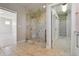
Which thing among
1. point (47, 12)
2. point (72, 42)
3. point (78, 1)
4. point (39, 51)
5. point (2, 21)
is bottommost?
point (39, 51)

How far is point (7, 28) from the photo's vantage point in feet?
5.56

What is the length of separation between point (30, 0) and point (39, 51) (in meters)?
0.75

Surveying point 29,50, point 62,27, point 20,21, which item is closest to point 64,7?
point 62,27

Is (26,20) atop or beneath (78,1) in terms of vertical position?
beneath

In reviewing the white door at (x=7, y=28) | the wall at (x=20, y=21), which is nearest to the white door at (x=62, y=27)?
the wall at (x=20, y=21)

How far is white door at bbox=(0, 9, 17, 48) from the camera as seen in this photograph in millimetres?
1682

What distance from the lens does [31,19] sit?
5.54ft

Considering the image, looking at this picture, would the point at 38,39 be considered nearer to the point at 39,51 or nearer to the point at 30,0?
the point at 39,51

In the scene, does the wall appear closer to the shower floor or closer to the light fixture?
the shower floor

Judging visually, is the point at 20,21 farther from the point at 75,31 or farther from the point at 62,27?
the point at 75,31

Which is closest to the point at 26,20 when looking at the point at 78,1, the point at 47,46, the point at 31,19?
Answer: the point at 31,19

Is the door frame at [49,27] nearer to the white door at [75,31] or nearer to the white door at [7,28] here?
the white door at [75,31]

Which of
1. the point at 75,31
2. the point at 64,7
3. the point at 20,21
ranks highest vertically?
the point at 64,7

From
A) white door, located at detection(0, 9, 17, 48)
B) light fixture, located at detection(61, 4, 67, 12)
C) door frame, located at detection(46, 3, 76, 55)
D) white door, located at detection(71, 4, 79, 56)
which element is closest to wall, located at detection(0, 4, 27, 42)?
white door, located at detection(0, 9, 17, 48)
